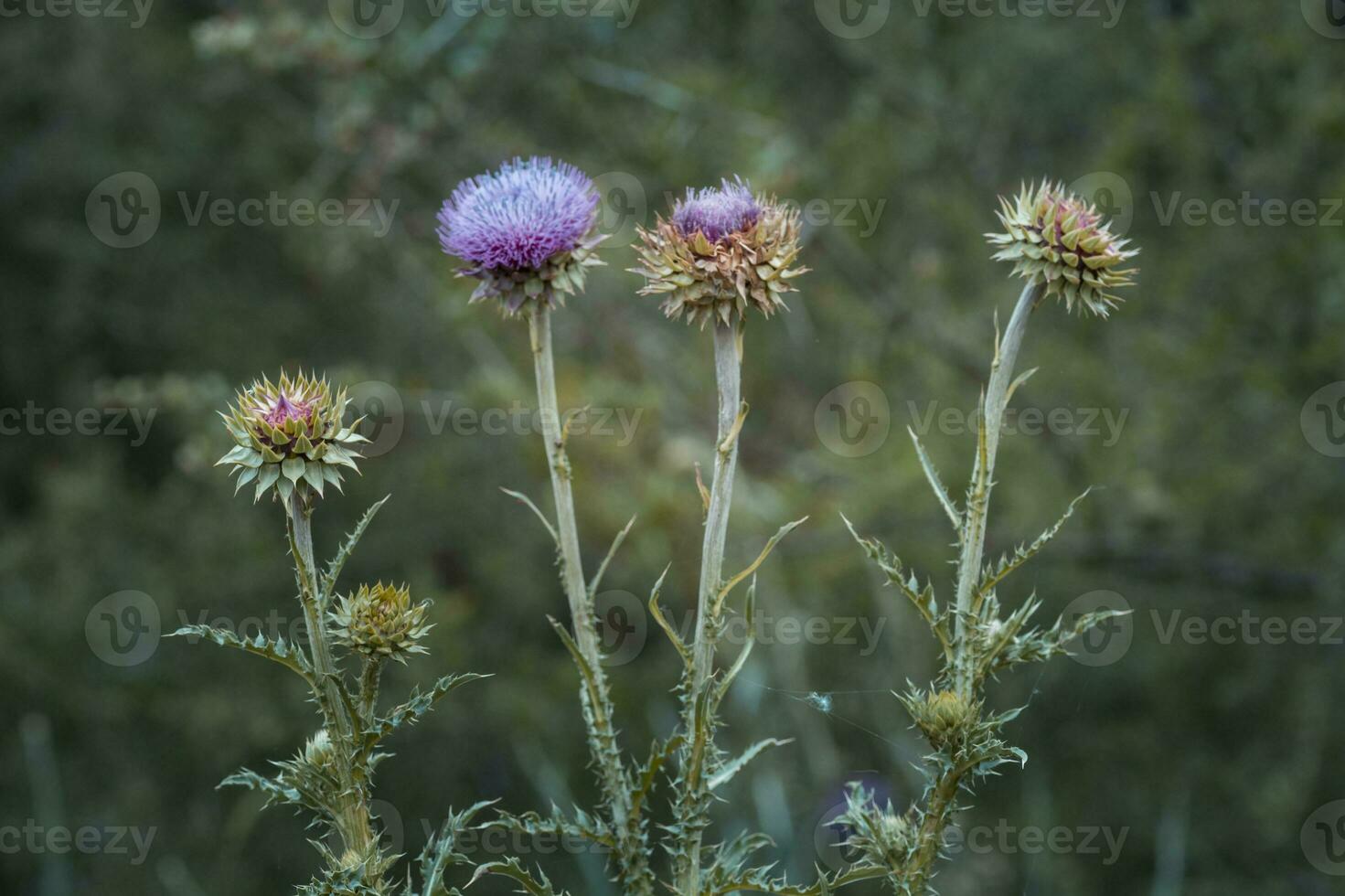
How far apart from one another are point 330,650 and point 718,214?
3.47ft

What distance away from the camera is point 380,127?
683 centimetres

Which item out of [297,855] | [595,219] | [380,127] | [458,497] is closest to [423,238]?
[380,127]

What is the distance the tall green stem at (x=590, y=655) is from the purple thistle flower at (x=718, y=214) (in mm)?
338

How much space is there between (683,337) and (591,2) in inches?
163

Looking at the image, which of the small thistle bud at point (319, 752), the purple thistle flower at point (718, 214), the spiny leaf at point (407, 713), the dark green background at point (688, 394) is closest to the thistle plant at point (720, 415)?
the purple thistle flower at point (718, 214)

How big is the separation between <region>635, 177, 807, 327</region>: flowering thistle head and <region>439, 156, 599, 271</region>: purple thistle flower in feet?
0.75

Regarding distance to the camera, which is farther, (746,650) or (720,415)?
(720,415)

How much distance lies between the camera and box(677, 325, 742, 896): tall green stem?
2051mm

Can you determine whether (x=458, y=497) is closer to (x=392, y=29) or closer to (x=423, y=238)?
(x=423, y=238)

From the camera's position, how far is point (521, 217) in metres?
2.54

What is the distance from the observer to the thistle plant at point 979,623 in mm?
2027

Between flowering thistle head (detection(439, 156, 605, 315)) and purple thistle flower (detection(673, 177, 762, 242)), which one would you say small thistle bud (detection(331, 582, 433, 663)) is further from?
purple thistle flower (detection(673, 177, 762, 242))

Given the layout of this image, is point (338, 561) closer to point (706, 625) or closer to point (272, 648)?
point (272, 648)

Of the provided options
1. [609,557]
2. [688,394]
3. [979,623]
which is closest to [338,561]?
[609,557]
